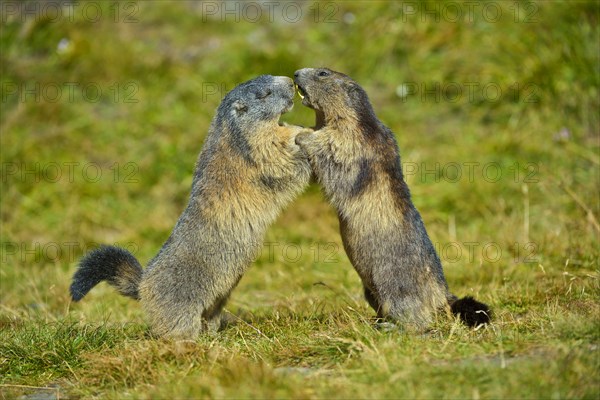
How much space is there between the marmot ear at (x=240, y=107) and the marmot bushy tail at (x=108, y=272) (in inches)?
57.4

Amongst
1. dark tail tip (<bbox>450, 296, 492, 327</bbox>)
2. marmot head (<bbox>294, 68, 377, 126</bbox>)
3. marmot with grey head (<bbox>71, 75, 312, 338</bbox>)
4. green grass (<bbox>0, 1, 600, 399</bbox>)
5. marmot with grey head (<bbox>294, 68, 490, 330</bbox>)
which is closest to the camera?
green grass (<bbox>0, 1, 600, 399</bbox>)

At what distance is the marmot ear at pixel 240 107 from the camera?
6.43 m

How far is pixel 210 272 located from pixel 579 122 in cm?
616

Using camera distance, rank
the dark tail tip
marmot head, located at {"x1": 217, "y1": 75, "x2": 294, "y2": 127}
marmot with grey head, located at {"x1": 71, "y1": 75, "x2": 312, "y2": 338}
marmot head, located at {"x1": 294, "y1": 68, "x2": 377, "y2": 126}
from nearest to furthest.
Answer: the dark tail tip, marmot with grey head, located at {"x1": 71, "y1": 75, "x2": 312, "y2": 338}, marmot head, located at {"x1": 294, "y1": 68, "x2": 377, "y2": 126}, marmot head, located at {"x1": 217, "y1": 75, "x2": 294, "y2": 127}

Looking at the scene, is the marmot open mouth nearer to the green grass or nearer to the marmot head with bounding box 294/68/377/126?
the marmot head with bounding box 294/68/377/126

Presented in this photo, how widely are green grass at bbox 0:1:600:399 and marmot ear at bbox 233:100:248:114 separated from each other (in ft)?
5.39

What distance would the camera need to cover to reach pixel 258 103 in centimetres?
642

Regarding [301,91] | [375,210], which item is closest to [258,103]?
[301,91]

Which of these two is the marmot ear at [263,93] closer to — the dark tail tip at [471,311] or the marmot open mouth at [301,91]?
the marmot open mouth at [301,91]

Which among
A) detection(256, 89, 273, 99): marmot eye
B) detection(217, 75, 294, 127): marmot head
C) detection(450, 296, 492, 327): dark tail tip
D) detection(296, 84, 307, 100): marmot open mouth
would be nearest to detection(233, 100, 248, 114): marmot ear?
detection(217, 75, 294, 127): marmot head

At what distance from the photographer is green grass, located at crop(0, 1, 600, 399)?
15.9 feet

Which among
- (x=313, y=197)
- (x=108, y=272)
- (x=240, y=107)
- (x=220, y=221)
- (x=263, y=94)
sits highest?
(x=263, y=94)

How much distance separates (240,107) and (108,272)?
→ 5.54 feet

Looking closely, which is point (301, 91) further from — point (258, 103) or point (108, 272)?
point (108, 272)
